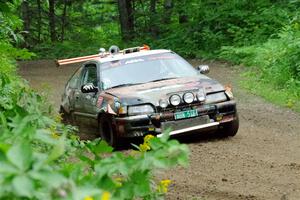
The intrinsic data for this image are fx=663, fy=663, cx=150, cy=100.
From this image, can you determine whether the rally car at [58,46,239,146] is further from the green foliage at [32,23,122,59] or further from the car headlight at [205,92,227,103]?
the green foliage at [32,23,122,59]

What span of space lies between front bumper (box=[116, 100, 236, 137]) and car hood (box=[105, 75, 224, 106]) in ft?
0.78

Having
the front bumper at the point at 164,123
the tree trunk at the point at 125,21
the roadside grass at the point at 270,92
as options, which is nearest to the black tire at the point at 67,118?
the front bumper at the point at 164,123

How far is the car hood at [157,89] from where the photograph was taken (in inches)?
384

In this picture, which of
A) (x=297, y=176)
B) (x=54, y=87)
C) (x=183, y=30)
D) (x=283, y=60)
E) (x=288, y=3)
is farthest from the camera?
(x=183, y=30)

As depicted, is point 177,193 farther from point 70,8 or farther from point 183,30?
point 70,8

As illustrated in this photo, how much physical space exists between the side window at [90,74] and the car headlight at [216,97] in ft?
7.26

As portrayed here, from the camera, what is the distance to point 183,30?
29.3m

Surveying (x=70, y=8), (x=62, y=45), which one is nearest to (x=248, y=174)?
(x=62, y=45)

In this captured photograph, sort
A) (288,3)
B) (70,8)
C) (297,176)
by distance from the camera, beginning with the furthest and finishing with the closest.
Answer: (70,8)
(288,3)
(297,176)

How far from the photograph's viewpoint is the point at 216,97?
10.1 m

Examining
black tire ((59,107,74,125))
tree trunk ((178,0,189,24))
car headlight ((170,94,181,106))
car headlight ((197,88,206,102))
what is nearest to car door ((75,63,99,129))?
black tire ((59,107,74,125))

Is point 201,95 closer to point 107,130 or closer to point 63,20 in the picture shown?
point 107,130

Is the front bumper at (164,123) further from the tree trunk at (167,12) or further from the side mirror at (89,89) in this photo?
the tree trunk at (167,12)

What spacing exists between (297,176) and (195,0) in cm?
2385
